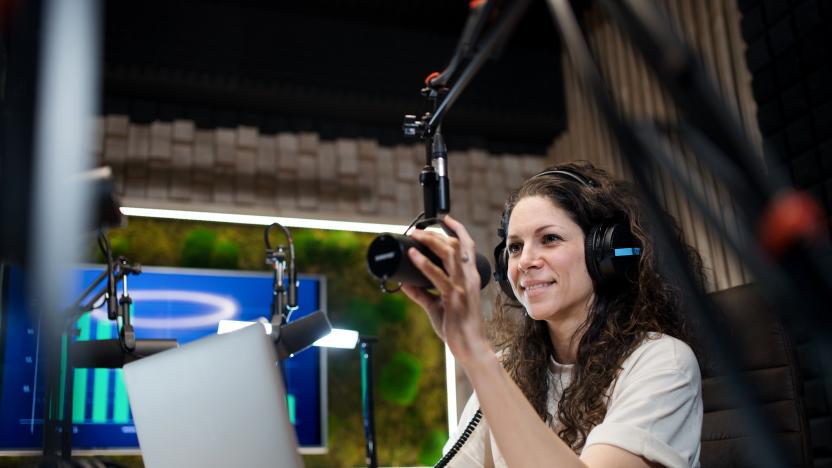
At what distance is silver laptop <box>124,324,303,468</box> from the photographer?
0.88 metres

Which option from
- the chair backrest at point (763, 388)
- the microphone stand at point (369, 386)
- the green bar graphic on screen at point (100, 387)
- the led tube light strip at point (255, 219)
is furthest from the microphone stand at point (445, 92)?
the green bar graphic on screen at point (100, 387)

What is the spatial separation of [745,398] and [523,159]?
153 inches

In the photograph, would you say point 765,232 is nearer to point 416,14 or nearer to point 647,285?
point 647,285

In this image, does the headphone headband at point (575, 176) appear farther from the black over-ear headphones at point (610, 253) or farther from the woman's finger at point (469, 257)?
the woman's finger at point (469, 257)

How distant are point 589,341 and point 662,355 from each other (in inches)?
6.8

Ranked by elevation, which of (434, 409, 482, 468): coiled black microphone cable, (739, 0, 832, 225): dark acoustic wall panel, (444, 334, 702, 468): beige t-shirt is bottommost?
(434, 409, 482, 468): coiled black microphone cable

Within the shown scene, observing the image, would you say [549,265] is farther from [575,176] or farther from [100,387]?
[100,387]

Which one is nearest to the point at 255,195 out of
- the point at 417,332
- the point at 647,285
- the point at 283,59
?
the point at 283,59

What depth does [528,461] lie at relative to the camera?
1050 millimetres

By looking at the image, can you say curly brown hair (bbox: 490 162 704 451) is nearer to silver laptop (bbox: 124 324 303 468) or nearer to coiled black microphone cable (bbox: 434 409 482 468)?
coiled black microphone cable (bbox: 434 409 482 468)

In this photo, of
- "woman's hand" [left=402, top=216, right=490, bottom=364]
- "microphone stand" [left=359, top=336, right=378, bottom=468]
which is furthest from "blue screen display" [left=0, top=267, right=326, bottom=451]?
"woman's hand" [left=402, top=216, right=490, bottom=364]

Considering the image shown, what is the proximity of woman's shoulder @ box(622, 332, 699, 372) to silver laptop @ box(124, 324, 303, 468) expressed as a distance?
695 mm

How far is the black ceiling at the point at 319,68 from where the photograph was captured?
11.7 ft

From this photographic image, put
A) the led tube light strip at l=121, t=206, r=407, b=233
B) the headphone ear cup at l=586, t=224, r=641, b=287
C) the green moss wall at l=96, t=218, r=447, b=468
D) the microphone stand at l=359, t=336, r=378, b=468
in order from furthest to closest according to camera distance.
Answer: the green moss wall at l=96, t=218, r=447, b=468 < the led tube light strip at l=121, t=206, r=407, b=233 < the microphone stand at l=359, t=336, r=378, b=468 < the headphone ear cup at l=586, t=224, r=641, b=287
